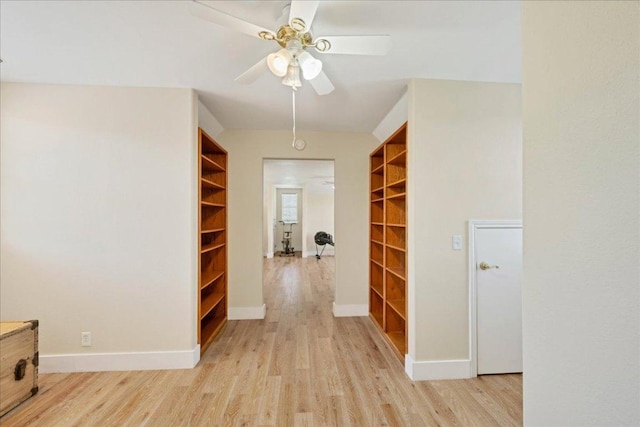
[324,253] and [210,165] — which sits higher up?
[210,165]

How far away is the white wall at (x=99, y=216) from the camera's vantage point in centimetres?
224

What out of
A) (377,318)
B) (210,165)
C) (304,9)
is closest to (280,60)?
(304,9)

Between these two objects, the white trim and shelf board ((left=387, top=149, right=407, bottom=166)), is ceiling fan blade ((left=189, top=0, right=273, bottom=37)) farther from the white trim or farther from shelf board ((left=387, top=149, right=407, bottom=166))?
the white trim

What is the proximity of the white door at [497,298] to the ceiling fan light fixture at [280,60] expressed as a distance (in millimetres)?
Result: 1943

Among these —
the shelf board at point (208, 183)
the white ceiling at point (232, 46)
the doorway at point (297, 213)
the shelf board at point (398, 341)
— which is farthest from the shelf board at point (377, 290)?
the doorway at point (297, 213)

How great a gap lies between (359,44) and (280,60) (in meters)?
0.43

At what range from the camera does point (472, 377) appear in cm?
223

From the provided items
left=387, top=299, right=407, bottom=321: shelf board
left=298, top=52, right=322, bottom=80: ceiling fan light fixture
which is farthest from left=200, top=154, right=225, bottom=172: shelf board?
left=387, top=299, right=407, bottom=321: shelf board

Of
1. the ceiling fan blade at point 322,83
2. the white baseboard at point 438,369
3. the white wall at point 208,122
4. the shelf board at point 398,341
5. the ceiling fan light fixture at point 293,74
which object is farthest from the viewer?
the white wall at point 208,122

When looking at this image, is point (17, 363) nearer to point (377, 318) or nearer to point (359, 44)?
point (359, 44)

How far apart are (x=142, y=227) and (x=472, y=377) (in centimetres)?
306

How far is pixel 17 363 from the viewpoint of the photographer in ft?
6.14

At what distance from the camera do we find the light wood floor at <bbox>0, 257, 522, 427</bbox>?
1.78 m

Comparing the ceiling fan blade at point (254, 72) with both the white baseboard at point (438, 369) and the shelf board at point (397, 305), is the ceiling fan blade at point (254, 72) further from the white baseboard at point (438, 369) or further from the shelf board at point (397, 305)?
the white baseboard at point (438, 369)
